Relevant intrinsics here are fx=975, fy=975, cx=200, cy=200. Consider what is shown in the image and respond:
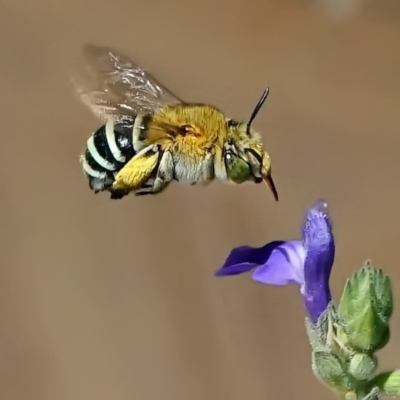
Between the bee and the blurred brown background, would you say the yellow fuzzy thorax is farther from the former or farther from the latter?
the blurred brown background

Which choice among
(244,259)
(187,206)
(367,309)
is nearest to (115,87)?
(244,259)

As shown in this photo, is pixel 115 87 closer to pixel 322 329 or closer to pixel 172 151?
pixel 172 151

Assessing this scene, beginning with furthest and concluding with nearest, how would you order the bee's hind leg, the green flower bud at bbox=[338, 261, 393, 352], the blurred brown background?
the blurred brown background, the bee's hind leg, the green flower bud at bbox=[338, 261, 393, 352]

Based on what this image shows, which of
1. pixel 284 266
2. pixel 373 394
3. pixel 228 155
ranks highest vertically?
pixel 228 155

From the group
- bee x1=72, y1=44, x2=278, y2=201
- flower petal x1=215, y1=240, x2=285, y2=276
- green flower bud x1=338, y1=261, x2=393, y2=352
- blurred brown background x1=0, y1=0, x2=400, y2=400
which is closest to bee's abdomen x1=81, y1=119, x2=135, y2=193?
bee x1=72, y1=44, x2=278, y2=201

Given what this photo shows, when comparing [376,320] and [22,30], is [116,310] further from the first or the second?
[376,320]

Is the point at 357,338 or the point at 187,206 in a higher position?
the point at 187,206

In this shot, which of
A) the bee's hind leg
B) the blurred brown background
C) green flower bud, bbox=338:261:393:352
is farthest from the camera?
the blurred brown background
